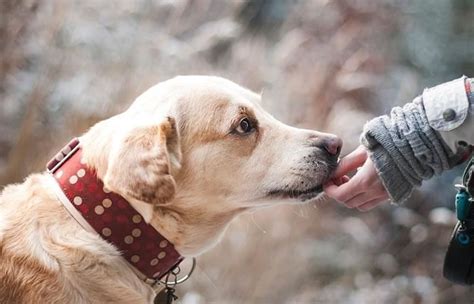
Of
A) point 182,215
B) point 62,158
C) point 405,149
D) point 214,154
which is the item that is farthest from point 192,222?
point 405,149

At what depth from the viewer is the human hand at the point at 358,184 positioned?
145cm

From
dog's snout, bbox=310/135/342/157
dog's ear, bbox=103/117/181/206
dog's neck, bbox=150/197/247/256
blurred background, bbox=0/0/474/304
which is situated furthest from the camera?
blurred background, bbox=0/0/474/304

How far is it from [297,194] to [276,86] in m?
1.02

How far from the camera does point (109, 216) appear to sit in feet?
4.37

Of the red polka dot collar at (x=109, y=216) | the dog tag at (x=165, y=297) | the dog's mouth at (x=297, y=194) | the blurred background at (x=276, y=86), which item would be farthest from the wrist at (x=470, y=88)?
the blurred background at (x=276, y=86)

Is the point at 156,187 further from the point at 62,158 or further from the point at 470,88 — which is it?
the point at 470,88

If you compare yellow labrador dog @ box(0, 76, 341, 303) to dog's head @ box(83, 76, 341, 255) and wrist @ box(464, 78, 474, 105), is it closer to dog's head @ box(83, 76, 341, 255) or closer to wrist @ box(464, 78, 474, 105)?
dog's head @ box(83, 76, 341, 255)

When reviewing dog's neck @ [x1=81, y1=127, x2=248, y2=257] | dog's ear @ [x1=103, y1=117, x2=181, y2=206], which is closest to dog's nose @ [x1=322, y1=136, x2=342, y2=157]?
dog's neck @ [x1=81, y1=127, x2=248, y2=257]

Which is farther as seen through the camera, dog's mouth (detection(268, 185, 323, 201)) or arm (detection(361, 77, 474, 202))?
dog's mouth (detection(268, 185, 323, 201))

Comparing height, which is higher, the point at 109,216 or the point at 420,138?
the point at 109,216

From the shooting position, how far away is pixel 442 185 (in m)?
2.35

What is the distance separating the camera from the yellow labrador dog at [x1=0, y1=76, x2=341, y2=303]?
1.30 meters

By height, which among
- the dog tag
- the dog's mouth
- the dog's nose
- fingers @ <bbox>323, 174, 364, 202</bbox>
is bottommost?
the dog tag

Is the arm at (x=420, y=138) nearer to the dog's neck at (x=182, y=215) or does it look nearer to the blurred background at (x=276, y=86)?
the dog's neck at (x=182, y=215)
